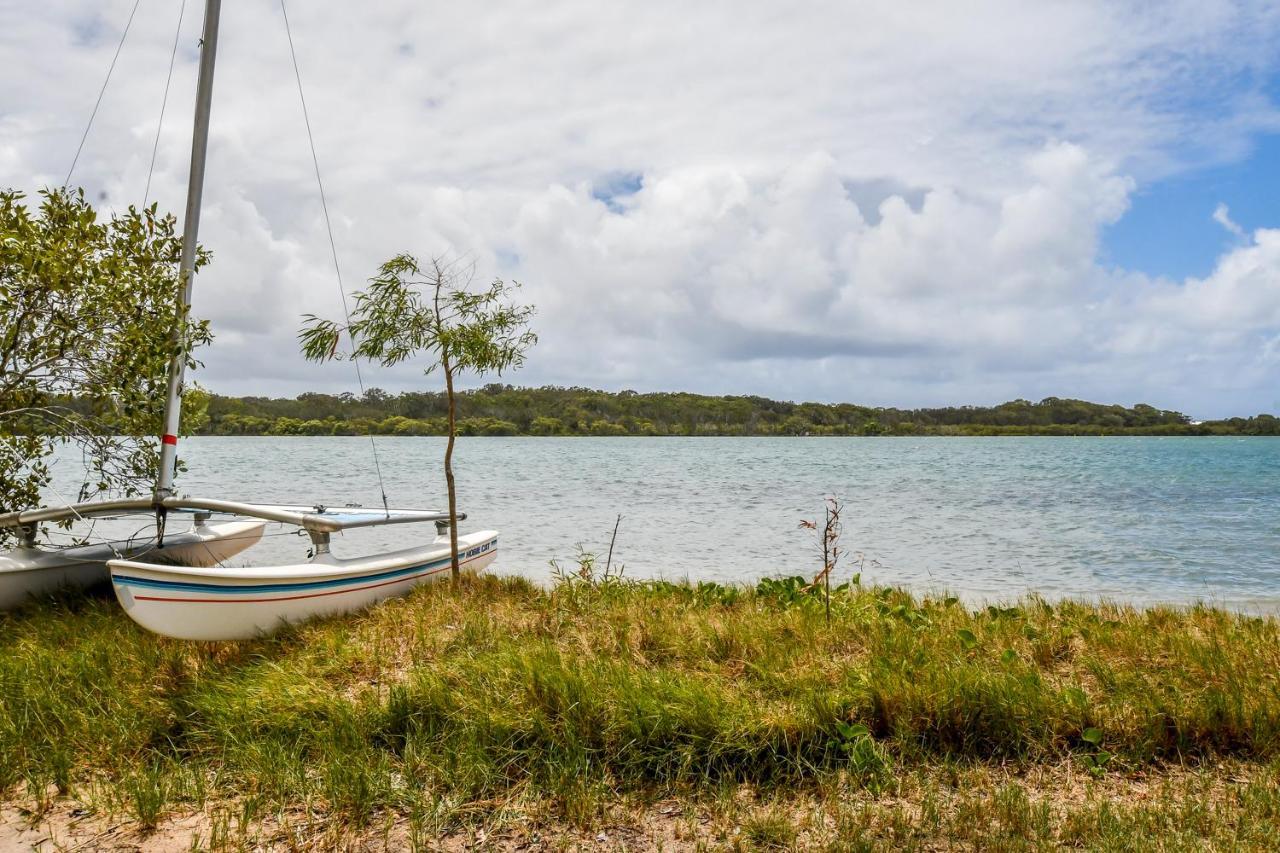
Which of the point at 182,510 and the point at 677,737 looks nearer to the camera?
the point at 677,737

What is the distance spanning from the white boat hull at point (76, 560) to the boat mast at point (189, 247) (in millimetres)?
1133

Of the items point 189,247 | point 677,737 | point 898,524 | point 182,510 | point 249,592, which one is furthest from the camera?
point 898,524

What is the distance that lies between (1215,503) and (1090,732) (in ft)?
111

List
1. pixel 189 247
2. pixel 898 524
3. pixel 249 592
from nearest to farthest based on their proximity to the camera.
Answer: pixel 249 592
pixel 189 247
pixel 898 524

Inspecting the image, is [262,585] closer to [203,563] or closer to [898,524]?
[203,563]

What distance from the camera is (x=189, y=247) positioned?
9.23 meters

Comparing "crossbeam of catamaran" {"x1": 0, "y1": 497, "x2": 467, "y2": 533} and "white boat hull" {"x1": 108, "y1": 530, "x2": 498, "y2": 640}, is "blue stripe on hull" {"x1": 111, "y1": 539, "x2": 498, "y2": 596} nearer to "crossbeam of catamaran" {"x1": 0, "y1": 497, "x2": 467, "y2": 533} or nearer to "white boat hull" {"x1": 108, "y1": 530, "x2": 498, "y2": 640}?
"white boat hull" {"x1": 108, "y1": 530, "x2": 498, "y2": 640}

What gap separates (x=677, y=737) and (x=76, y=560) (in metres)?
7.65

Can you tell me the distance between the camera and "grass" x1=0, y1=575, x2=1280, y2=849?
4.46 metres

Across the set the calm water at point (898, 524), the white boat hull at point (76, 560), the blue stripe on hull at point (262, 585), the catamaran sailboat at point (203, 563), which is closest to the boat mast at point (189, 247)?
the catamaran sailboat at point (203, 563)

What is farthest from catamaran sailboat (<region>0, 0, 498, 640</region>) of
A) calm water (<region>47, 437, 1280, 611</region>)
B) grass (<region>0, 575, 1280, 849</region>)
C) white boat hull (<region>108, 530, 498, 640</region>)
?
calm water (<region>47, 437, 1280, 611</region>)

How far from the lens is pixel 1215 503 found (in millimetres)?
32562

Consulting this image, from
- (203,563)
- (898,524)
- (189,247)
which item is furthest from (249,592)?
(898,524)

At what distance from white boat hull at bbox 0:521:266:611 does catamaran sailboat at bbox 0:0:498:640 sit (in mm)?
11
